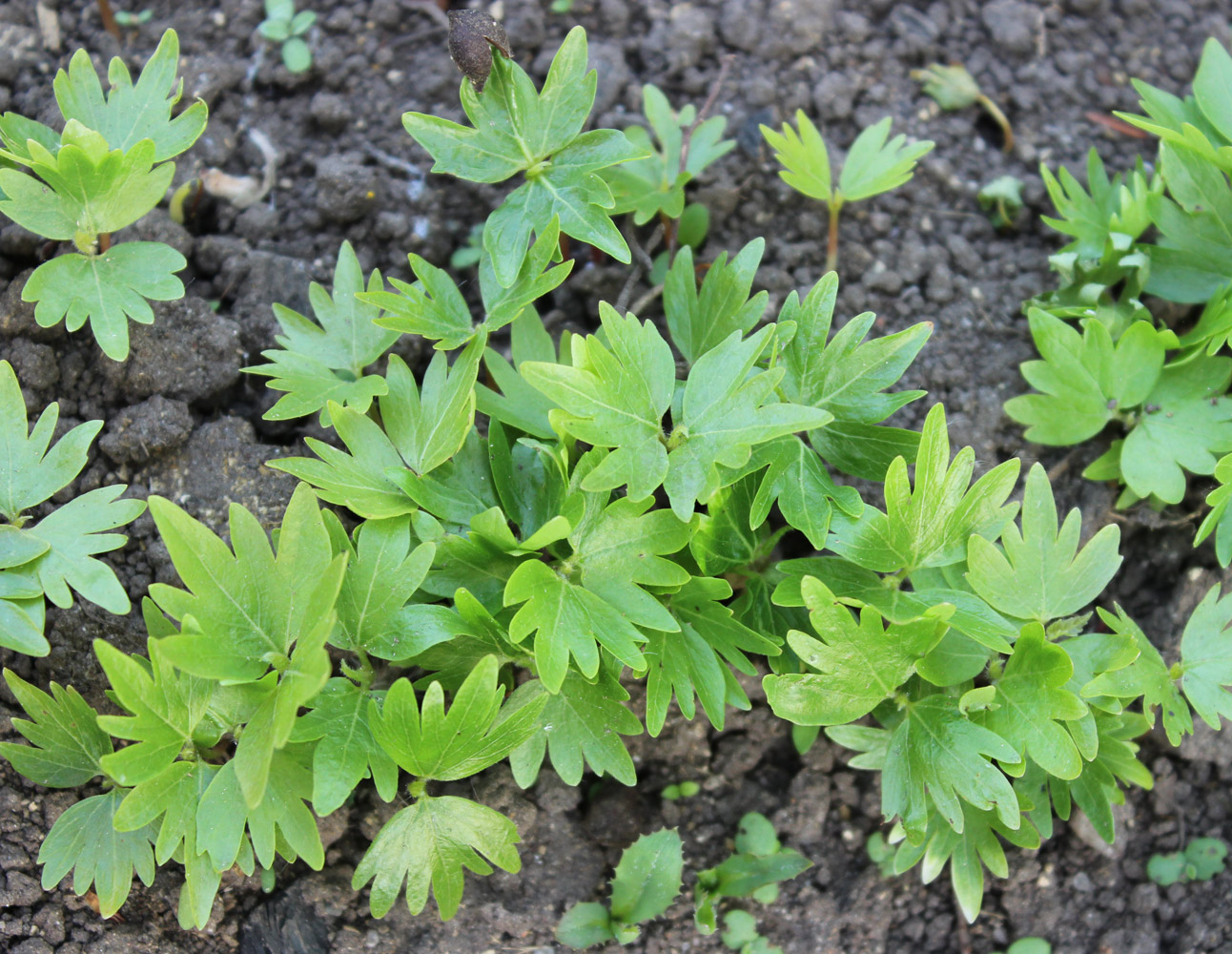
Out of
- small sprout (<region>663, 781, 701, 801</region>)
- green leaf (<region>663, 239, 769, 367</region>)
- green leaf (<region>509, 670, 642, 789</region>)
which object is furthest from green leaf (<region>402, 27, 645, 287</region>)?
small sprout (<region>663, 781, 701, 801</region>)

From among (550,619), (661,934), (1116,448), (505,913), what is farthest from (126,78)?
(1116,448)

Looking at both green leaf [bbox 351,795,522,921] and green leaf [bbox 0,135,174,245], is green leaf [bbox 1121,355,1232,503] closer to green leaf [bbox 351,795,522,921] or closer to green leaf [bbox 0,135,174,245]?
green leaf [bbox 351,795,522,921]

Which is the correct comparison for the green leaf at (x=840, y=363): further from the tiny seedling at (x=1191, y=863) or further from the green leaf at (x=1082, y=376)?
the tiny seedling at (x=1191, y=863)

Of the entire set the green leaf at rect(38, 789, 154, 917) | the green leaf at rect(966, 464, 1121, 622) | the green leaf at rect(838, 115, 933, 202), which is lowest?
the green leaf at rect(38, 789, 154, 917)

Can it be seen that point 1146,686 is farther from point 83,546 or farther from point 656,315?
point 83,546

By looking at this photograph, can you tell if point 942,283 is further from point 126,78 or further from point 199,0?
point 199,0
